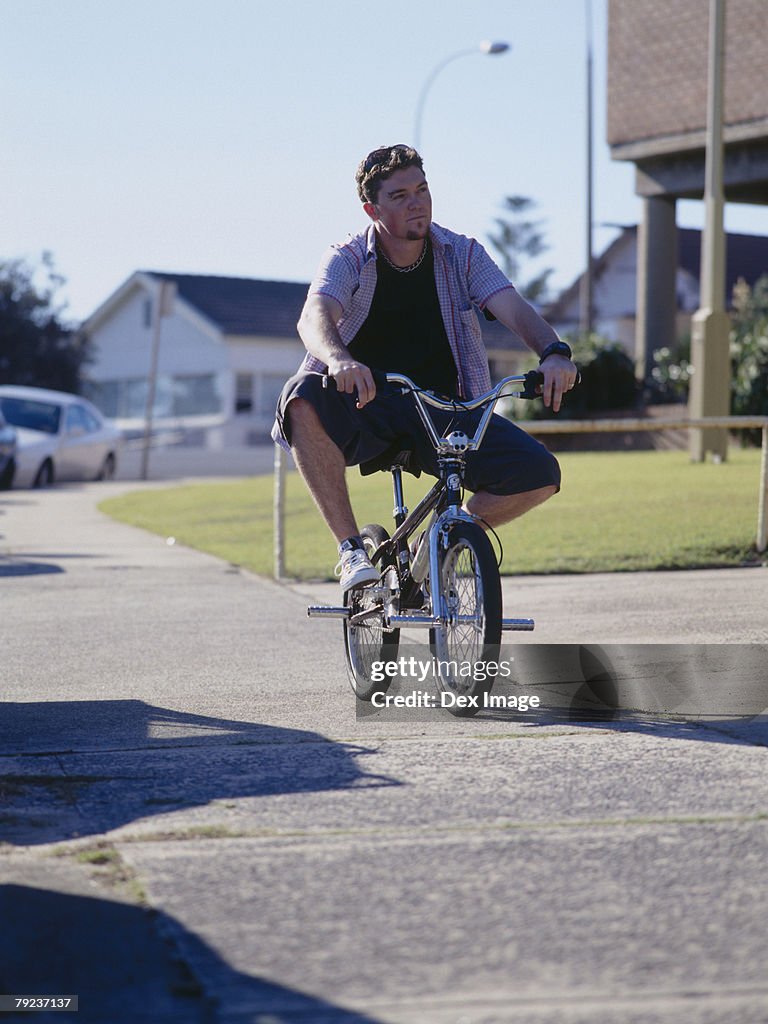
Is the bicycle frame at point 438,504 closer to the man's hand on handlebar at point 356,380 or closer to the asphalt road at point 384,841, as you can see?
the man's hand on handlebar at point 356,380

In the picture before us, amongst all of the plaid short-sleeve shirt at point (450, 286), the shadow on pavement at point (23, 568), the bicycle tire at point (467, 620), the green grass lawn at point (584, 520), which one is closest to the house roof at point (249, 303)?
the green grass lawn at point (584, 520)

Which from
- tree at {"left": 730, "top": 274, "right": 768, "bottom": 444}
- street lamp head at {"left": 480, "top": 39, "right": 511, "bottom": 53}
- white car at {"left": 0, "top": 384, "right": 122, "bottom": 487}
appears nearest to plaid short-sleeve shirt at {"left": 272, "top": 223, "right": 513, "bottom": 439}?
tree at {"left": 730, "top": 274, "right": 768, "bottom": 444}

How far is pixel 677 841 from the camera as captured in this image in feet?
10.8

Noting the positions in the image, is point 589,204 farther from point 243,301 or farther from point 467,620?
point 467,620

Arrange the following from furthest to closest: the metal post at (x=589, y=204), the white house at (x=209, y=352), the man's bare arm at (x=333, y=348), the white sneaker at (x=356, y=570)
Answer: the white house at (x=209, y=352) < the metal post at (x=589, y=204) < the white sneaker at (x=356, y=570) < the man's bare arm at (x=333, y=348)

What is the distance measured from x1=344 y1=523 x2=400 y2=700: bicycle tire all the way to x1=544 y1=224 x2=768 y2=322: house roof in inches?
1892

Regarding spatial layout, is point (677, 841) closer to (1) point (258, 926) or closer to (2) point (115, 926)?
(1) point (258, 926)

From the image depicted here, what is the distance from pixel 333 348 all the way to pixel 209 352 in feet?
170

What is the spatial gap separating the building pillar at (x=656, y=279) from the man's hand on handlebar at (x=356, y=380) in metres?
22.2

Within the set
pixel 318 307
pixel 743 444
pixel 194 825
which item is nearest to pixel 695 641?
pixel 318 307

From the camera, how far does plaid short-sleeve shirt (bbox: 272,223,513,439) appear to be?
5180mm

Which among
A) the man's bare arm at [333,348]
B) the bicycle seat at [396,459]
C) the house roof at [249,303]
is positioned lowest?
the bicycle seat at [396,459]

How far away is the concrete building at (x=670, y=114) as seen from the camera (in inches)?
934

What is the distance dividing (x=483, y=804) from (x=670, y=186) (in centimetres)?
2307
